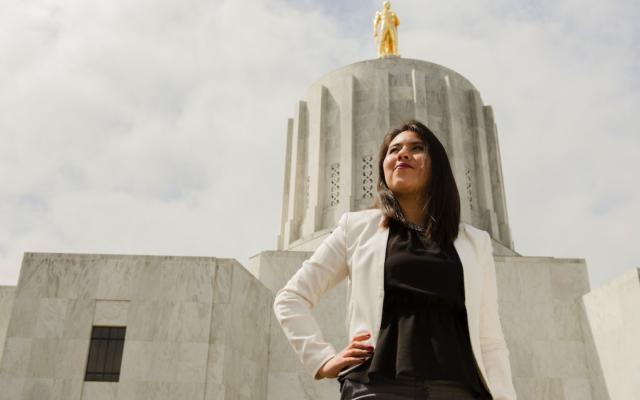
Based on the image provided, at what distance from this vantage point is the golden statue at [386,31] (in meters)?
19.3

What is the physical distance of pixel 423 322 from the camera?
2145 millimetres

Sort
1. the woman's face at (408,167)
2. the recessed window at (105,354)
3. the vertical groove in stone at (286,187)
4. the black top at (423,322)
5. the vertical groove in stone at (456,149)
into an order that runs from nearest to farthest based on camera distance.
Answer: the black top at (423,322), the woman's face at (408,167), the recessed window at (105,354), the vertical groove in stone at (456,149), the vertical groove in stone at (286,187)

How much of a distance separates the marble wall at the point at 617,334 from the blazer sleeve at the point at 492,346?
8.87 meters

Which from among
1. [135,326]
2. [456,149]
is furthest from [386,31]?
[135,326]

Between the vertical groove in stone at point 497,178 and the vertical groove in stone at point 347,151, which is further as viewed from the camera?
the vertical groove in stone at point 497,178

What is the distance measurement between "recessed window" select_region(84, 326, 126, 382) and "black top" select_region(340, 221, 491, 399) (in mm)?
8586

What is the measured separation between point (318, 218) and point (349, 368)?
45.6 ft

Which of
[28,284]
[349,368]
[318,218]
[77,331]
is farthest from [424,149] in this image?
[318,218]

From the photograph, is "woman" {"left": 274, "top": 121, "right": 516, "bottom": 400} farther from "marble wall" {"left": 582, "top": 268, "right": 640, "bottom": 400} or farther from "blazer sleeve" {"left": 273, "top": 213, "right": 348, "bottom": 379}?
"marble wall" {"left": 582, "top": 268, "right": 640, "bottom": 400}

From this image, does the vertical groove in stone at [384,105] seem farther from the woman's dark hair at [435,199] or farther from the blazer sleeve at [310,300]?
the blazer sleeve at [310,300]

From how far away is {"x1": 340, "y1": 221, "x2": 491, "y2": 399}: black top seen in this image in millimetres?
2057

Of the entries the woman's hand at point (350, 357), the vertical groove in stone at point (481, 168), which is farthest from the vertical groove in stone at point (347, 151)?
the woman's hand at point (350, 357)

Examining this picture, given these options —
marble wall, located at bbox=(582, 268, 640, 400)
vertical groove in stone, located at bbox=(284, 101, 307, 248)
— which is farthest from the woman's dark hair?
vertical groove in stone, located at bbox=(284, 101, 307, 248)

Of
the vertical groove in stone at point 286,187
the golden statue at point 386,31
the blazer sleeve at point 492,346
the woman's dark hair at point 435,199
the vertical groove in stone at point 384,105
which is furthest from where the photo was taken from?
the golden statue at point 386,31
